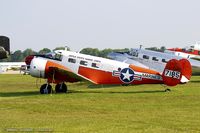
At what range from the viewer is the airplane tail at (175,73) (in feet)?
78.2

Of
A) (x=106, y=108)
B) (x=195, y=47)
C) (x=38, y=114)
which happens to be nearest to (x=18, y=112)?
(x=38, y=114)

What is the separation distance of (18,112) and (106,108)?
3203 mm

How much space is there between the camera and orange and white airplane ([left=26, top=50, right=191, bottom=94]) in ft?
77.7

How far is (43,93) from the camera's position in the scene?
22922mm

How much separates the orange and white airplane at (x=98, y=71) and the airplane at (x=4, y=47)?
55.1 feet

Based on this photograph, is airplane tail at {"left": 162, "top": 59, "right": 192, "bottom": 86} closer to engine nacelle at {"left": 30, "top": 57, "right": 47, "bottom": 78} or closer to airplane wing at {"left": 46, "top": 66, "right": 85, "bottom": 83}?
airplane wing at {"left": 46, "top": 66, "right": 85, "bottom": 83}

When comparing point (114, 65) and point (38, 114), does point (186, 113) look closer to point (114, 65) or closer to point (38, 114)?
point (38, 114)

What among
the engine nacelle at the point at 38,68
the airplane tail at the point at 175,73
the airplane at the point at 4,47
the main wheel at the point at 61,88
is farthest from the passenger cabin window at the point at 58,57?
the airplane at the point at 4,47

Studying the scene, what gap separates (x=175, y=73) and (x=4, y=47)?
1851 centimetres

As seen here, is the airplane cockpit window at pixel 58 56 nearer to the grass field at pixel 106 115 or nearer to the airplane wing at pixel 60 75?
the airplane wing at pixel 60 75

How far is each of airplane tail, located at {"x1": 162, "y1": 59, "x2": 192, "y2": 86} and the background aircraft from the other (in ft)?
32.2

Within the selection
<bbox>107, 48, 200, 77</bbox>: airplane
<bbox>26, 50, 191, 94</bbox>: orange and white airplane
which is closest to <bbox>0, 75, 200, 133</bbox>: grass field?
<bbox>26, 50, 191, 94</bbox>: orange and white airplane

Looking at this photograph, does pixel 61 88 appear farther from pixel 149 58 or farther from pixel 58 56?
pixel 149 58

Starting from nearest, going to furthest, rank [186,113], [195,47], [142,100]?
1. [186,113]
2. [142,100]
3. [195,47]
